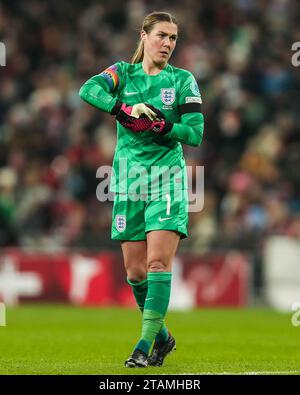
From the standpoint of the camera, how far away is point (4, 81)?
19.4 m

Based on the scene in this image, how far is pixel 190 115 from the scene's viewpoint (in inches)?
295

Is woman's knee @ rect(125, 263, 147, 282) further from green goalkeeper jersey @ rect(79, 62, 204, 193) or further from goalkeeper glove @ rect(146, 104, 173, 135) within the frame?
goalkeeper glove @ rect(146, 104, 173, 135)

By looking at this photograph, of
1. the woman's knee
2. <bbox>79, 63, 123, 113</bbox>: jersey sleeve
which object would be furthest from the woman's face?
the woman's knee

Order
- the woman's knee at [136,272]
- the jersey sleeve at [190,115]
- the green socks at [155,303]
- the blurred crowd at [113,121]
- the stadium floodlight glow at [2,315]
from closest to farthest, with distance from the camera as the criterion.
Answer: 1. the green socks at [155,303]
2. the jersey sleeve at [190,115]
3. the woman's knee at [136,272]
4. the stadium floodlight glow at [2,315]
5. the blurred crowd at [113,121]

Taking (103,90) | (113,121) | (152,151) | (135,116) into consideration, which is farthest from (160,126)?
(113,121)

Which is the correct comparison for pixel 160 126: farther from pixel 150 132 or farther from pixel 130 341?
pixel 130 341

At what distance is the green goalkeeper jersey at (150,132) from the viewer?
24.5ft

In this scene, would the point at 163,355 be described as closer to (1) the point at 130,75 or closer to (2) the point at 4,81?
(1) the point at 130,75

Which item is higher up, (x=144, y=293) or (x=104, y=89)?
(x=104, y=89)

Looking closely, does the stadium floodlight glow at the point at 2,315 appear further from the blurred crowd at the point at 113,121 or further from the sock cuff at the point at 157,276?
the sock cuff at the point at 157,276

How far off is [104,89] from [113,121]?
10907 mm

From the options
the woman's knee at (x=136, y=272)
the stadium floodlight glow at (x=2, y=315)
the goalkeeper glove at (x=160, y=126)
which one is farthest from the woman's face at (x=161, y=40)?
the stadium floodlight glow at (x=2, y=315)
